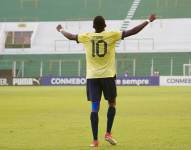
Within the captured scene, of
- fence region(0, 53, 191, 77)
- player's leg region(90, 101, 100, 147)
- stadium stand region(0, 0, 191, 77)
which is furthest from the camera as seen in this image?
stadium stand region(0, 0, 191, 77)

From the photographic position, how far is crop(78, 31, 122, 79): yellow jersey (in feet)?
31.2

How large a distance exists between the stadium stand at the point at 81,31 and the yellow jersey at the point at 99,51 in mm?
46422

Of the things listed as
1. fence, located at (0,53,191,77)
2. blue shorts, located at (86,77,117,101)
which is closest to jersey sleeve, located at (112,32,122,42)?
blue shorts, located at (86,77,117,101)

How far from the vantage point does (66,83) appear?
56.1 meters

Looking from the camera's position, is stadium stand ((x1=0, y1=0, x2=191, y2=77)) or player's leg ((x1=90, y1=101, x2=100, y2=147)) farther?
stadium stand ((x1=0, y1=0, x2=191, y2=77))

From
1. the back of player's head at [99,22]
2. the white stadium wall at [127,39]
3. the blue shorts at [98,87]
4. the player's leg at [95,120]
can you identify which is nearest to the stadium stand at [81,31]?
the white stadium wall at [127,39]

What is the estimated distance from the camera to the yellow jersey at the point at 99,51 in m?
9.50

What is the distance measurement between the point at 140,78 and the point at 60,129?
42.0m

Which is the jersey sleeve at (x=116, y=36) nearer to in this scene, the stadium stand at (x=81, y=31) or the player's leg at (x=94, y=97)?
the player's leg at (x=94, y=97)

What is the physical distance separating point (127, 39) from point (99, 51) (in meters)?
50.9

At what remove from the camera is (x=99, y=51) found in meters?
9.52

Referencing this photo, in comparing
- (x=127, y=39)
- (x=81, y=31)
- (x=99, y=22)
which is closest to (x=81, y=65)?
(x=127, y=39)

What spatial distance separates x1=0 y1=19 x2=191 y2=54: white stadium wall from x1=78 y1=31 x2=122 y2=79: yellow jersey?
48509mm

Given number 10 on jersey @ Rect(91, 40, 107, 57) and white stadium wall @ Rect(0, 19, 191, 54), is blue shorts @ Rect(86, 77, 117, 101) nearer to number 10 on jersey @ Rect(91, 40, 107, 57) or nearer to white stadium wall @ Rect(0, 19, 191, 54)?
number 10 on jersey @ Rect(91, 40, 107, 57)
